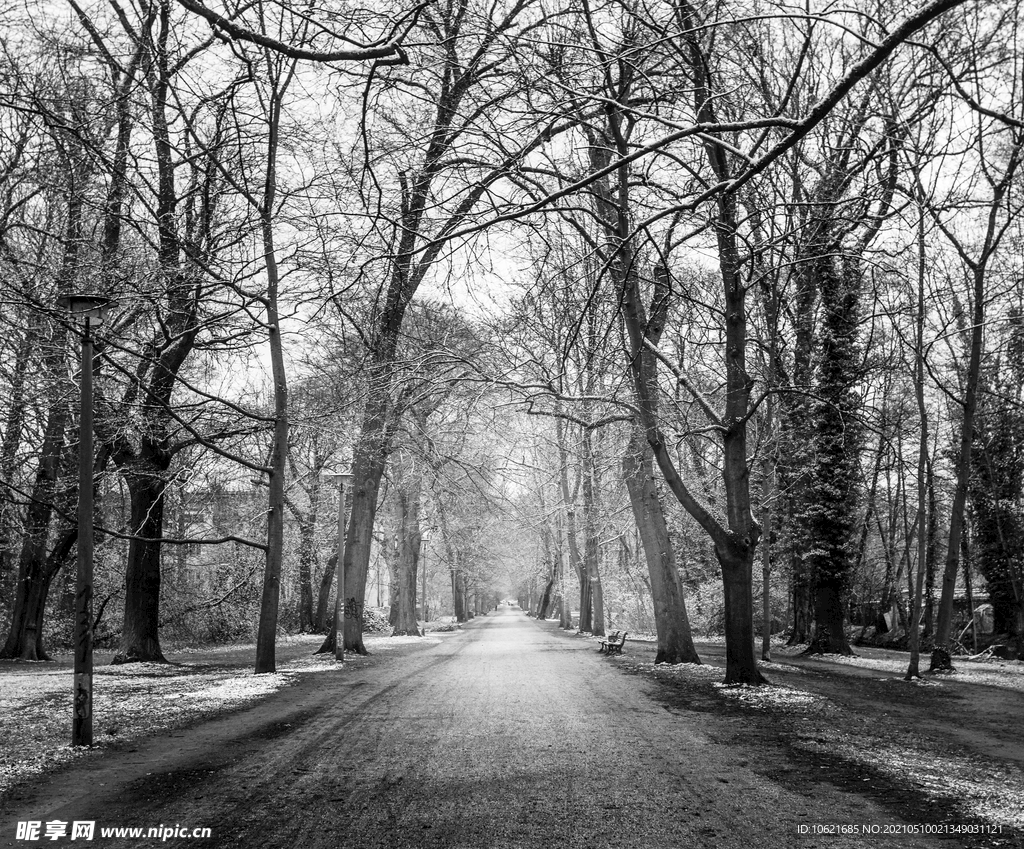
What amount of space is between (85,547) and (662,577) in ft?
44.5

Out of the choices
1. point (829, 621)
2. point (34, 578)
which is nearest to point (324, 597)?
point (34, 578)

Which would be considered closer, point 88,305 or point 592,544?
point 88,305

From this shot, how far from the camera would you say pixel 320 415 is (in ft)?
57.2

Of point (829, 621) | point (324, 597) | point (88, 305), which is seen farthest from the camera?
point (324, 597)

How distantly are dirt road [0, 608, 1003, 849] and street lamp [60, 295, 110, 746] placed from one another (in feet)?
2.44

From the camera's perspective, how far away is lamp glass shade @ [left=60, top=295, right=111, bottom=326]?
867cm

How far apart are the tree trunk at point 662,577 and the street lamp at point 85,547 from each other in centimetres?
1222

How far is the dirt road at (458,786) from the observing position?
212 inches

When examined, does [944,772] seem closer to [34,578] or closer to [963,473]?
[963,473]

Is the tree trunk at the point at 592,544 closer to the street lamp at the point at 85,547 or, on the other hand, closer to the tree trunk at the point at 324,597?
the tree trunk at the point at 324,597

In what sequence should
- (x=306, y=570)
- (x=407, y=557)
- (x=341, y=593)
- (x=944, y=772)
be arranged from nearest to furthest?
(x=944, y=772), (x=341, y=593), (x=407, y=557), (x=306, y=570)

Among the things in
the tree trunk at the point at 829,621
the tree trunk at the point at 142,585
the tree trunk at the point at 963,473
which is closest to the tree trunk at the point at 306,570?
the tree trunk at the point at 142,585

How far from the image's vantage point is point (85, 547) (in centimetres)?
881

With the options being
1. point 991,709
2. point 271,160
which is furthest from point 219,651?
point 991,709
